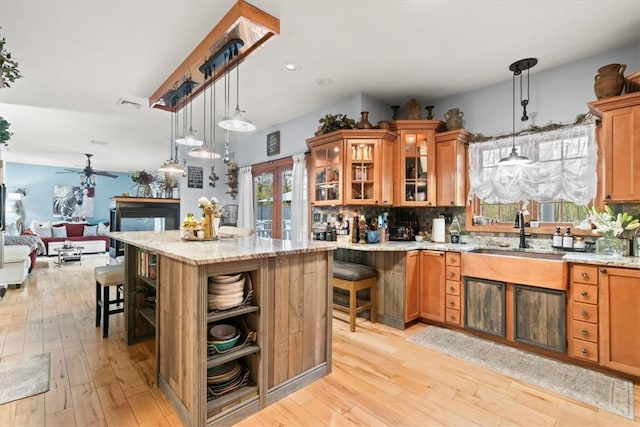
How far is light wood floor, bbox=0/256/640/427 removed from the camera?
5.95 feet

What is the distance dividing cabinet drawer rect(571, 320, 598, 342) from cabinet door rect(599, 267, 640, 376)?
0.04 metres

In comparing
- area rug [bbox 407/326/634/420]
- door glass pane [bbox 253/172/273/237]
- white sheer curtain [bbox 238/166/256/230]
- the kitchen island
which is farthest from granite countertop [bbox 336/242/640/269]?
white sheer curtain [bbox 238/166/256/230]

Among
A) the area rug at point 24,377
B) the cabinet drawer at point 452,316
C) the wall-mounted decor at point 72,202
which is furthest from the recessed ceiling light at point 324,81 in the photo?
the wall-mounted decor at point 72,202

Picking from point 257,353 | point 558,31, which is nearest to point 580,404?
point 257,353

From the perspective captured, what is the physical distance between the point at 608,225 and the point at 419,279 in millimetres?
1668

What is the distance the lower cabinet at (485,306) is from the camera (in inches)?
111

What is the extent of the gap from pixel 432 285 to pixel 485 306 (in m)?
0.53

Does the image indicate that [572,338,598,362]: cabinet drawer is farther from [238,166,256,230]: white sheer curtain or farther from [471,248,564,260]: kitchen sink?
[238,166,256,230]: white sheer curtain

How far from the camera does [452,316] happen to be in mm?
3141

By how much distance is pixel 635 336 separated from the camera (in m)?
2.18

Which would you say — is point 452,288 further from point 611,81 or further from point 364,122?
point 611,81

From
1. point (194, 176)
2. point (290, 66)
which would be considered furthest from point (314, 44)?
point (194, 176)

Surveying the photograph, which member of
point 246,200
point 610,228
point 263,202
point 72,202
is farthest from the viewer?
point 72,202

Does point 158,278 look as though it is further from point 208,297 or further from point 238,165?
point 238,165
